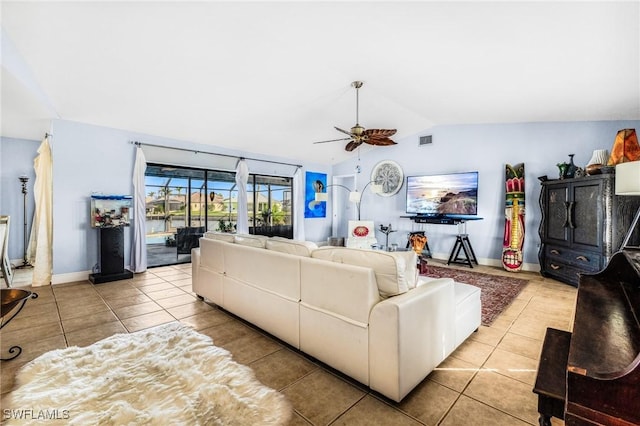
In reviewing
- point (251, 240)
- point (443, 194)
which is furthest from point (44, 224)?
point (443, 194)

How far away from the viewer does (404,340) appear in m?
1.59

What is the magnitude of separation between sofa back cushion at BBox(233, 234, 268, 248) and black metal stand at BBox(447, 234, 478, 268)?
4.27 m

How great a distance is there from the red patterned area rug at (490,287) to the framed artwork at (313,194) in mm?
3796

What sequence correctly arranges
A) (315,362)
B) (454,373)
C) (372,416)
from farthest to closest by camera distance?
(315,362)
(454,373)
(372,416)

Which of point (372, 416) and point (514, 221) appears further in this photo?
point (514, 221)

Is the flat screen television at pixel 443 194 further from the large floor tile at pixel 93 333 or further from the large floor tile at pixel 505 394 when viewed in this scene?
the large floor tile at pixel 93 333

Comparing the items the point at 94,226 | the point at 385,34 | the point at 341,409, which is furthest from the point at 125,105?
the point at 341,409

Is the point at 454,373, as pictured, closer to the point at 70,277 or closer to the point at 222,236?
the point at 222,236

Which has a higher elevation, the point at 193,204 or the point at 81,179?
the point at 81,179

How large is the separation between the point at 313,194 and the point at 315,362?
6088 mm

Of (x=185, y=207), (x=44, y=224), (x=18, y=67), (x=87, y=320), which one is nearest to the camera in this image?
(x=18, y=67)

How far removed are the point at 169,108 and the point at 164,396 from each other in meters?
3.94

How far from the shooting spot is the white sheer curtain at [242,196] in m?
6.27

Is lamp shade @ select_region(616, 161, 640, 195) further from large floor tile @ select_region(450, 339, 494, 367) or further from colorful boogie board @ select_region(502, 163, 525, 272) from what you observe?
colorful boogie board @ select_region(502, 163, 525, 272)
